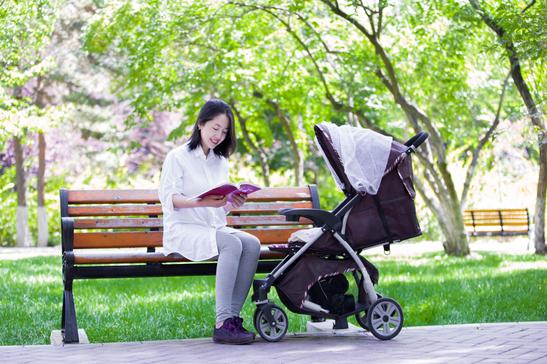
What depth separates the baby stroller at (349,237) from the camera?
19.8ft

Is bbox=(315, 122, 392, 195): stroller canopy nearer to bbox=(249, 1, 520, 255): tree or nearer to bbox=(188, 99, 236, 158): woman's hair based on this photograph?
bbox=(188, 99, 236, 158): woman's hair

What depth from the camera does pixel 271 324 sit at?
6.05 m

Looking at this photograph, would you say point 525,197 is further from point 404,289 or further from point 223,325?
point 223,325

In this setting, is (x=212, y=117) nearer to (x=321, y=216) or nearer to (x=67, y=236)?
(x=321, y=216)

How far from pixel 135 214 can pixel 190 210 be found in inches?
36.0

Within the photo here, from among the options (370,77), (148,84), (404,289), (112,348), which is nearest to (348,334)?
(112,348)

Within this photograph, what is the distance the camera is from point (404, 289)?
10016 mm

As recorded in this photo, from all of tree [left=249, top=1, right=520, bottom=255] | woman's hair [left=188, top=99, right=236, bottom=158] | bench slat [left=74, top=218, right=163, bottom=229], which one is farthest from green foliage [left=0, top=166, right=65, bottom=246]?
woman's hair [left=188, top=99, right=236, bottom=158]

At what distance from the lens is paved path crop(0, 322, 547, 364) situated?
205 inches

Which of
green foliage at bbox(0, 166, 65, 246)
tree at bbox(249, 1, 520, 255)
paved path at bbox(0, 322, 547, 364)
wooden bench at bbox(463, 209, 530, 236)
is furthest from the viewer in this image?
green foliage at bbox(0, 166, 65, 246)

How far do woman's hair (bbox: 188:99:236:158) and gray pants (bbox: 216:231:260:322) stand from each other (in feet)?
2.10

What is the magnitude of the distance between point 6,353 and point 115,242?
1.46 metres

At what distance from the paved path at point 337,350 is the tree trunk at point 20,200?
69.1 feet

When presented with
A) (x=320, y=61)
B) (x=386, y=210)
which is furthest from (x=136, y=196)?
(x=320, y=61)
